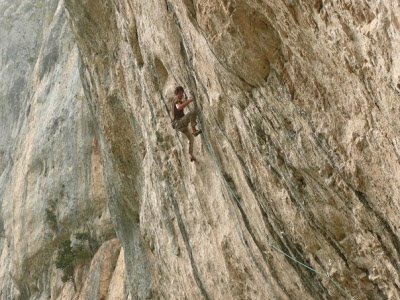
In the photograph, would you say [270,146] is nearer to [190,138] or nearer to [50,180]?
[190,138]

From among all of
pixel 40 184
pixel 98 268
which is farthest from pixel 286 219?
pixel 40 184

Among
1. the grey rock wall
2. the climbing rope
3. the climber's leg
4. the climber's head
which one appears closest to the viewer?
the grey rock wall

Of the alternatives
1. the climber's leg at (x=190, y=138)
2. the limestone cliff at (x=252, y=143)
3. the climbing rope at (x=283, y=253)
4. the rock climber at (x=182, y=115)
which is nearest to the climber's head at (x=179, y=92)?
the rock climber at (x=182, y=115)

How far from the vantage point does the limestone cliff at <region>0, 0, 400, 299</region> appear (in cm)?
746

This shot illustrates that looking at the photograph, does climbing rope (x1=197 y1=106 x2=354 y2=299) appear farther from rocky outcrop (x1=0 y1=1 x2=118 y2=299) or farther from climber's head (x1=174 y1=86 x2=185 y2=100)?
rocky outcrop (x1=0 y1=1 x2=118 y2=299)

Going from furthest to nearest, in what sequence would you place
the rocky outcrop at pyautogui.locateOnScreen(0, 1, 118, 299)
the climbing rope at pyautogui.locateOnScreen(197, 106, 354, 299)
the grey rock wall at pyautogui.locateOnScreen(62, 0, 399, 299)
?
the rocky outcrop at pyautogui.locateOnScreen(0, 1, 118, 299) < the climbing rope at pyautogui.locateOnScreen(197, 106, 354, 299) < the grey rock wall at pyautogui.locateOnScreen(62, 0, 399, 299)

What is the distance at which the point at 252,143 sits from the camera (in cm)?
962

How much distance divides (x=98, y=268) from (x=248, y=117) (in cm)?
1343

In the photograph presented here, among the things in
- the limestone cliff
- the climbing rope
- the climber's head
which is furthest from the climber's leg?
the climber's head

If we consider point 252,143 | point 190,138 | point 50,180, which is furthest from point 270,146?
point 50,180

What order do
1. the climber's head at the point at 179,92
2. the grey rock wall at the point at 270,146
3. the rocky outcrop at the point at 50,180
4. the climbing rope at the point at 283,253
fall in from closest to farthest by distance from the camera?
the grey rock wall at the point at 270,146
the climbing rope at the point at 283,253
the climber's head at the point at 179,92
the rocky outcrop at the point at 50,180

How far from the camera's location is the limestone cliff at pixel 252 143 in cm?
746

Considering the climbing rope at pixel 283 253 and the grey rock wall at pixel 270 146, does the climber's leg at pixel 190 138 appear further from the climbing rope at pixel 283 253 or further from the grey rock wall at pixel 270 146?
the climbing rope at pixel 283 253

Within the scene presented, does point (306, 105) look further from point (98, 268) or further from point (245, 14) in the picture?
point (98, 268)
